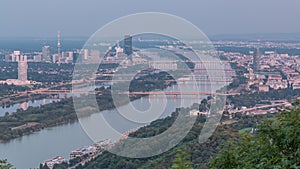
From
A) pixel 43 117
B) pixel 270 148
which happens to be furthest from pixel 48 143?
pixel 270 148

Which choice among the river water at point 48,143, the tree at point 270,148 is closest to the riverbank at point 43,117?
the river water at point 48,143

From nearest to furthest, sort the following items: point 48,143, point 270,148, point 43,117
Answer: point 270,148 → point 48,143 → point 43,117

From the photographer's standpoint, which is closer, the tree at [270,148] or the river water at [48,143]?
the tree at [270,148]

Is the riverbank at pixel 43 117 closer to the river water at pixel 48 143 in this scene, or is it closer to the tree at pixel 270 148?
the river water at pixel 48 143

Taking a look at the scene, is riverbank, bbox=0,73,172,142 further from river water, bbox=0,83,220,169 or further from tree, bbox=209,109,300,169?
tree, bbox=209,109,300,169

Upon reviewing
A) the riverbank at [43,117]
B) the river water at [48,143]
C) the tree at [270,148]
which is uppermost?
the tree at [270,148]

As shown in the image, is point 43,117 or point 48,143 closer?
point 48,143

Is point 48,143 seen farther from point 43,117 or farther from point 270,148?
point 270,148

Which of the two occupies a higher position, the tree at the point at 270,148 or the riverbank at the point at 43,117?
the tree at the point at 270,148

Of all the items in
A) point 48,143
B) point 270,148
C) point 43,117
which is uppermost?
point 270,148

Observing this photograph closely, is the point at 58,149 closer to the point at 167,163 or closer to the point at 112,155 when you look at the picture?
the point at 112,155
